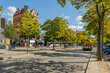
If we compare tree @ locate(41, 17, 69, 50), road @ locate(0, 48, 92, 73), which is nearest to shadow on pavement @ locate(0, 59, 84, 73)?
road @ locate(0, 48, 92, 73)

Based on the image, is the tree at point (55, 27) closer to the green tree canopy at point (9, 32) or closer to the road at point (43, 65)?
the road at point (43, 65)

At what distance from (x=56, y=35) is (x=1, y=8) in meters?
15.4

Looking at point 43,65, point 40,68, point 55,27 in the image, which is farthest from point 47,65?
point 55,27

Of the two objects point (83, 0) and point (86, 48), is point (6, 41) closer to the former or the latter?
point (86, 48)

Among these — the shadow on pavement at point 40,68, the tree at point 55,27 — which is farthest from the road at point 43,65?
the tree at point 55,27

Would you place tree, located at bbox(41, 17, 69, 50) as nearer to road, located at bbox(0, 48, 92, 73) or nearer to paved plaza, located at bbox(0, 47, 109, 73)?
paved plaza, located at bbox(0, 47, 109, 73)

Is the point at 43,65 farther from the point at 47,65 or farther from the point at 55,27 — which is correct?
the point at 55,27

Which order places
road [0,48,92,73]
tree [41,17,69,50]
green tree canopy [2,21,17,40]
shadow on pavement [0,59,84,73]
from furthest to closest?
green tree canopy [2,21,17,40] < tree [41,17,69,50] < road [0,48,92,73] < shadow on pavement [0,59,84,73]

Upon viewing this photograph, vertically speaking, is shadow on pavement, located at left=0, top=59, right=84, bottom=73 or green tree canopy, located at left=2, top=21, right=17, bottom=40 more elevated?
green tree canopy, located at left=2, top=21, right=17, bottom=40

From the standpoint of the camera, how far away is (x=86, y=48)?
28234 mm

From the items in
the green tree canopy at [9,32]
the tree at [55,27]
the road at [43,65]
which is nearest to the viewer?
the road at [43,65]

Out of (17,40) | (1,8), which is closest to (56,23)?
(1,8)

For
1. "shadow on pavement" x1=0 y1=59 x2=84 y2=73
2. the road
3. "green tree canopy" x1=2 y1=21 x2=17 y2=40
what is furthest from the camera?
"green tree canopy" x1=2 y1=21 x2=17 y2=40

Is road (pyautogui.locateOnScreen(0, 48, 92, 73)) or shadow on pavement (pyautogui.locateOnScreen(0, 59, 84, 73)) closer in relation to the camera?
shadow on pavement (pyautogui.locateOnScreen(0, 59, 84, 73))
